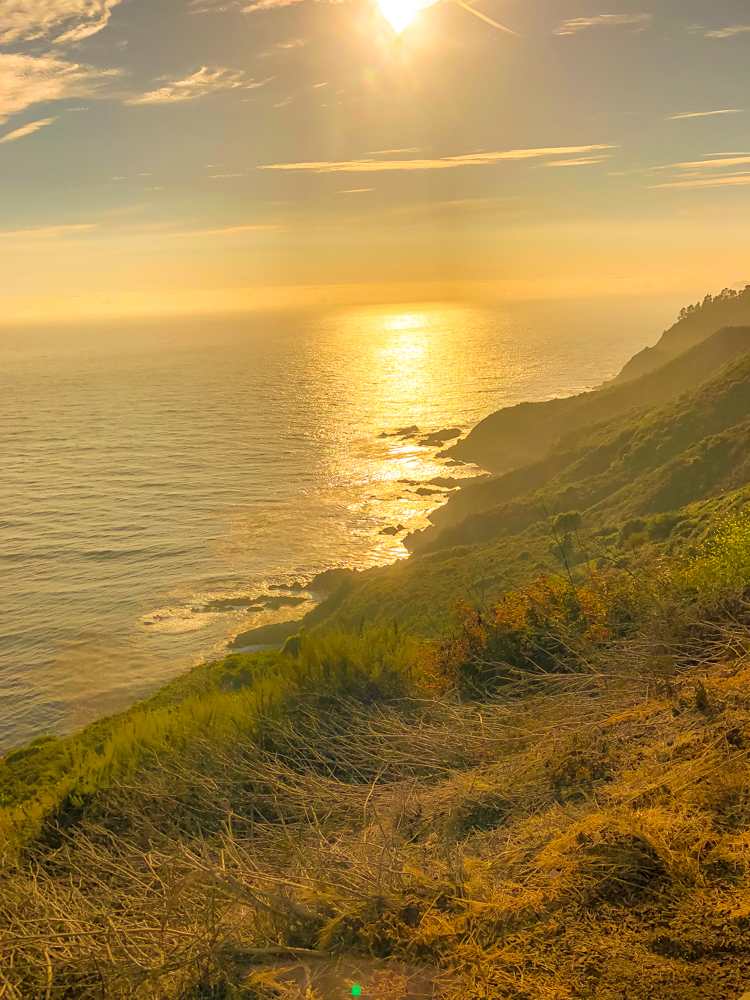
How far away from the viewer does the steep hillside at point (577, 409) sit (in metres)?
44.5

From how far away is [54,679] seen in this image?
32.9 meters

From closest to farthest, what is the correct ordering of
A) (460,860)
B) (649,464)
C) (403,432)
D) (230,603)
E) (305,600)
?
(460,860) → (649,464) → (305,600) → (230,603) → (403,432)

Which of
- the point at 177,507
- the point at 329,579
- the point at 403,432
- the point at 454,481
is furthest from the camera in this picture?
the point at 403,432

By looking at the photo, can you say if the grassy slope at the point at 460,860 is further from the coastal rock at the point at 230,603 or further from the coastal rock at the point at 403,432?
the coastal rock at the point at 403,432

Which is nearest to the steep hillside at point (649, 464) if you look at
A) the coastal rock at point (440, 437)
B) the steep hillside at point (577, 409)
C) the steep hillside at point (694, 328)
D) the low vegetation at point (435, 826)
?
the steep hillside at point (577, 409)

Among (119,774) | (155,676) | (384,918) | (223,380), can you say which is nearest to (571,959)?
(384,918)

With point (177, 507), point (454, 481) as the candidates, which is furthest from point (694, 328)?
point (177, 507)

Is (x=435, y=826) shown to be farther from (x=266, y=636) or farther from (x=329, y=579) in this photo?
(x=329, y=579)

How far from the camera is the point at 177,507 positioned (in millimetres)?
59156

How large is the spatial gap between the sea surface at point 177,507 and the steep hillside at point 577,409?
4.84m

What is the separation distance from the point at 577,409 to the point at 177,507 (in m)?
39.8

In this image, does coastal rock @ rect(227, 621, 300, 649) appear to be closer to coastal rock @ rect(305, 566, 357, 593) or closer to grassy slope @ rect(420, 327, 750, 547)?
coastal rock @ rect(305, 566, 357, 593)

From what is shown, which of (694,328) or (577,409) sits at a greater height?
(694,328)

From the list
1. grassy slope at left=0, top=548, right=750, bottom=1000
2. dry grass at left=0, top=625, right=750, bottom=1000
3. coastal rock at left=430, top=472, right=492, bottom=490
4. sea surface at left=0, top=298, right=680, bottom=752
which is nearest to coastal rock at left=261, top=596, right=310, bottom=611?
sea surface at left=0, top=298, right=680, bottom=752
